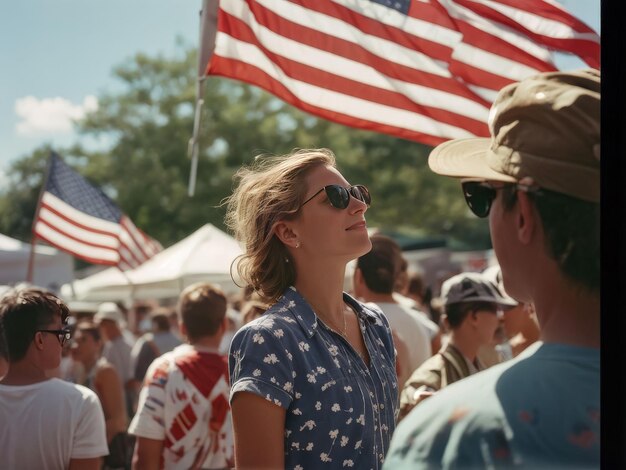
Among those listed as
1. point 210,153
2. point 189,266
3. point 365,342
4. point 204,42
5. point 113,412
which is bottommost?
point 113,412

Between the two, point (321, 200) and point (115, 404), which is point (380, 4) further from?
point (115, 404)

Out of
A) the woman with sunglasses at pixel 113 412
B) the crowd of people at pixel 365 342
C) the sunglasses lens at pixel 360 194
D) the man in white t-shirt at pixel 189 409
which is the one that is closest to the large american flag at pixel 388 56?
the crowd of people at pixel 365 342

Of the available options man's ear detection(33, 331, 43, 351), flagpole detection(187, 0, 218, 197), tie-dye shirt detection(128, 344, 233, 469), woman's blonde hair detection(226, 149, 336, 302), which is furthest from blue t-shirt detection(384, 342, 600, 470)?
tie-dye shirt detection(128, 344, 233, 469)

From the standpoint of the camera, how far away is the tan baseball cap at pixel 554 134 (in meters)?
1.30

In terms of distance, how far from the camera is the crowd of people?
126 cm

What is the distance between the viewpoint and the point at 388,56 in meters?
4.48

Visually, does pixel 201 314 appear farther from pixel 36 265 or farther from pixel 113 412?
pixel 36 265

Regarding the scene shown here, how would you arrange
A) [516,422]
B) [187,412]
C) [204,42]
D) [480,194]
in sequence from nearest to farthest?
[516,422] < [480,194] < [204,42] < [187,412]

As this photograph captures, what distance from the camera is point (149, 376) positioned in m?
4.49

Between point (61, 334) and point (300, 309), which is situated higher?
point (300, 309)

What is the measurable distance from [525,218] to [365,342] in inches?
51.9

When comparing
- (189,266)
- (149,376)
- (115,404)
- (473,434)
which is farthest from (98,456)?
(189,266)

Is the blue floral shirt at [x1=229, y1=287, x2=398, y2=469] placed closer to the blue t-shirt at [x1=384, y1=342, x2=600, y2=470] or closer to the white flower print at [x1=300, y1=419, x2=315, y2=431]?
the white flower print at [x1=300, y1=419, x2=315, y2=431]

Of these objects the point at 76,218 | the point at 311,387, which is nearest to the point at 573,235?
the point at 311,387
